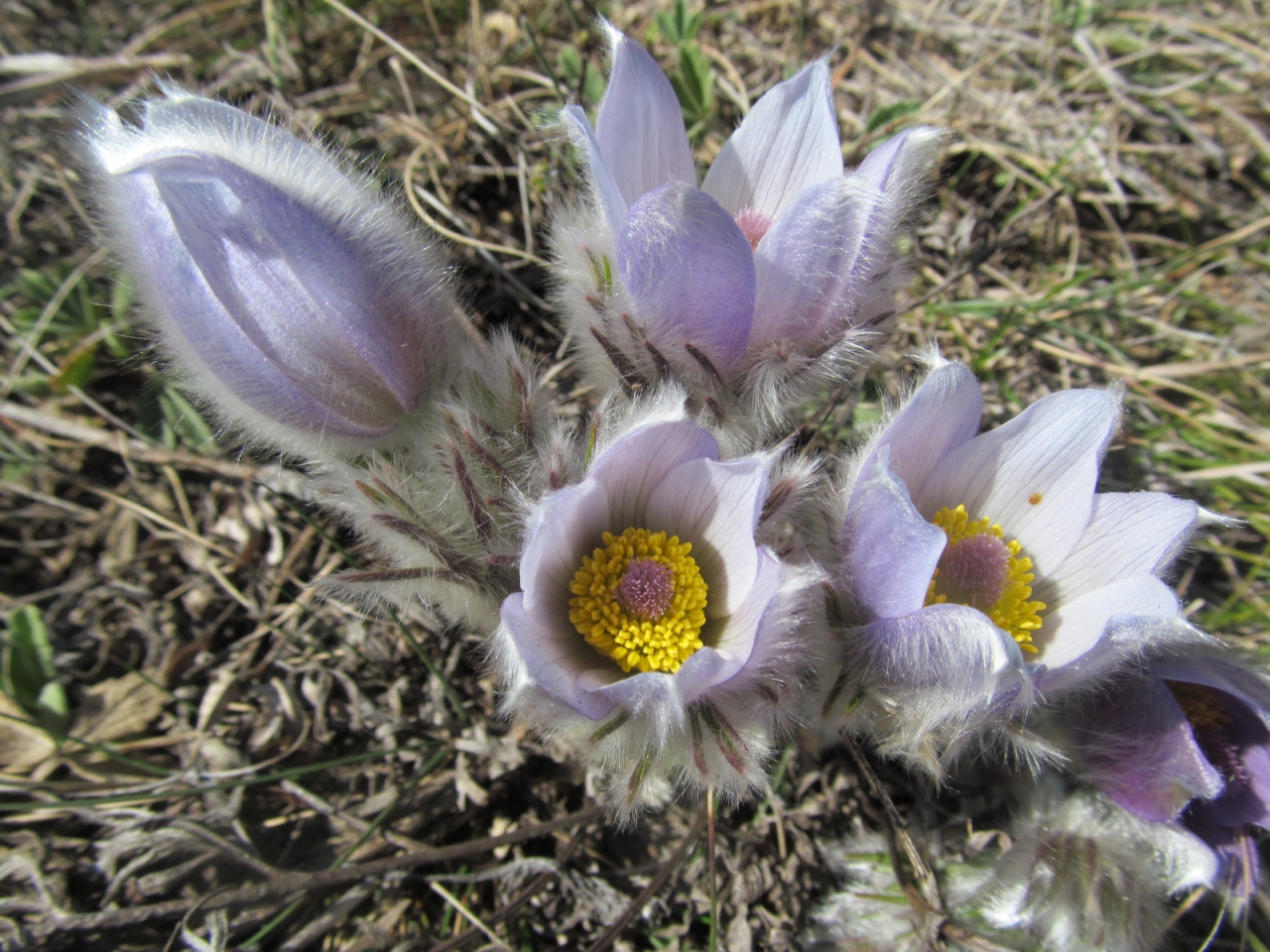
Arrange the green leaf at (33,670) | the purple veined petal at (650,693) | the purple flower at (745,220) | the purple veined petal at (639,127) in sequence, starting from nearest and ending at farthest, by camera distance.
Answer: the purple veined petal at (650,693) → the purple flower at (745,220) → the purple veined petal at (639,127) → the green leaf at (33,670)

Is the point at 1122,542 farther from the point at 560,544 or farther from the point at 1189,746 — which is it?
the point at 560,544

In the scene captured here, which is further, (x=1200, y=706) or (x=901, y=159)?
(x=1200, y=706)

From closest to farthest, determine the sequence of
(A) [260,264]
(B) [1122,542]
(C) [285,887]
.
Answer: (A) [260,264] < (B) [1122,542] < (C) [285,887]

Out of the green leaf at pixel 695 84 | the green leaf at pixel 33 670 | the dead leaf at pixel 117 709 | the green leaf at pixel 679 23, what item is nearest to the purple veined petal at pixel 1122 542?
the green leaf at pixel 695 84

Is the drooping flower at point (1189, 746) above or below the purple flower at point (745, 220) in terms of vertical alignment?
below

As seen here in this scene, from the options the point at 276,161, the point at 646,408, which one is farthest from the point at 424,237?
the point at 646,408

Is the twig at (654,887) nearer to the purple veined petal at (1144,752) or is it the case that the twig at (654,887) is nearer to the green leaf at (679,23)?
the purple veined petal at (1144,752)

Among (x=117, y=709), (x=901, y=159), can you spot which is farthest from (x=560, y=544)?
(x=117, y=709)
